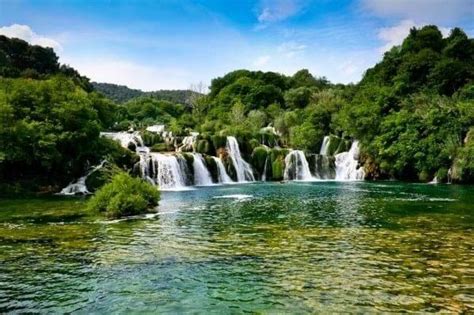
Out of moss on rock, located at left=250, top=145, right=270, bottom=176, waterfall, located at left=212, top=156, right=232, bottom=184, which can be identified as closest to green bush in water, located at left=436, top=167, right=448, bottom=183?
moss on rock, located at left=250, top=145, right=270, bottom=176

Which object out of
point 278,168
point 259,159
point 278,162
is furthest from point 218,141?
point 278,168

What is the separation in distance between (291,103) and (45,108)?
57.6 m

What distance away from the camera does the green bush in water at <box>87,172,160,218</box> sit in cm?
1992

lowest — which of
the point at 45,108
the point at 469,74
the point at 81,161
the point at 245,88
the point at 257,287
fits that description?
the point at 257,287

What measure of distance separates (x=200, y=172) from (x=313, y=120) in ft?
82.6

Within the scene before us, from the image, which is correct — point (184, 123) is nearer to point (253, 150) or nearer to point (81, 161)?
point (253, 150)

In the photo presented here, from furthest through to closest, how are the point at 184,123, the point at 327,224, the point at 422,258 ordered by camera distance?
the point at 184,123
the point at 327,224
the point at 422,258

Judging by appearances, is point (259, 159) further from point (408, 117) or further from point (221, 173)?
point (408, 117)

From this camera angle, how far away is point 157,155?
130 ft

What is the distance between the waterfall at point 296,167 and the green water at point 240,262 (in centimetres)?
2817

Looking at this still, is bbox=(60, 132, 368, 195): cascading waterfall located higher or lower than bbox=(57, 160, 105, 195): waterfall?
higher

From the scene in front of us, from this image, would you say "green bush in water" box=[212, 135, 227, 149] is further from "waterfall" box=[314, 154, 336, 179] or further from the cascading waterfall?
"waterfall" box=[314, 154, 336, 179]

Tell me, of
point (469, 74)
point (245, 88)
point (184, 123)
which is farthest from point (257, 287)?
point (245, 88)

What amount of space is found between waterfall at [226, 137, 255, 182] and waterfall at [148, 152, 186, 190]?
8477 mm
